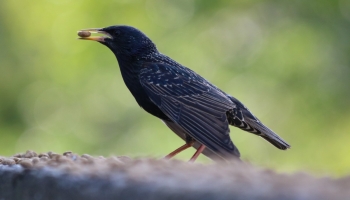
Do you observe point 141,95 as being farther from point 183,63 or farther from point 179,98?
point 183,63

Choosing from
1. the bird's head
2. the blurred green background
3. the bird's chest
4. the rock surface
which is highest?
the blurred green background

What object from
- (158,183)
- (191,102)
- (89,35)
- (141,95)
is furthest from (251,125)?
(158,183)

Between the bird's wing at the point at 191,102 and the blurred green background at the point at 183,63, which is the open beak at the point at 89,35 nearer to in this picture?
the bird's wing at the point at 191,102

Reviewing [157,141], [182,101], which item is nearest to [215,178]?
[182,101]

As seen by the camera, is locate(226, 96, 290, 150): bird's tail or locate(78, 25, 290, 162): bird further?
locate(226, 96, 290, 150): bird's tail

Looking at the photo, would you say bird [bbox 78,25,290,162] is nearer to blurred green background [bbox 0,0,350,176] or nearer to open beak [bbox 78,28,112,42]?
open beak [bbox 78,28,112,42]

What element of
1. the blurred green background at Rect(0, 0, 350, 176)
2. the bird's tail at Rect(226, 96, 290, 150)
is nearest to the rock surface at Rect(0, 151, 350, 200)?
the bird's tail at Rect(226, 96, 290, 150)

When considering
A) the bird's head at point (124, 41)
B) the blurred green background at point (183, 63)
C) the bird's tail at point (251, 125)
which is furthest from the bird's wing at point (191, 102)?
the blurred green background at point (183, 63)

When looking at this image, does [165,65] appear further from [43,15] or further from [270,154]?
[43,15]
